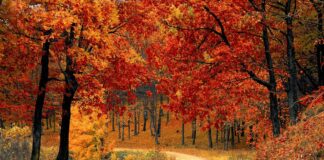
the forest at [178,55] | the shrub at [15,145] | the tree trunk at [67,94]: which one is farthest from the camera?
the shrub at [15,145]

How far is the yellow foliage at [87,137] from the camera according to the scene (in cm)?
3566

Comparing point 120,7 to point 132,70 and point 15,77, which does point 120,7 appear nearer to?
point 132,70

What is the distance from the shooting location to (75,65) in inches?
571

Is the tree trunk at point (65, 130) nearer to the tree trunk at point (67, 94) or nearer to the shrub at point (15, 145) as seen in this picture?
the tree trunk at point (67, 94)

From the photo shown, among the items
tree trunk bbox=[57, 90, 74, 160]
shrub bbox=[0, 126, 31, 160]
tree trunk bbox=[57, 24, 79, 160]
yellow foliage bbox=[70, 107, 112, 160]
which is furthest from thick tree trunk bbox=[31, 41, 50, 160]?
yellow foliage bbox=[70, 107, 112, 160]

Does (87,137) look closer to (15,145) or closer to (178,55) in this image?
(15,145)

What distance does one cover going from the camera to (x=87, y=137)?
36.0 metres

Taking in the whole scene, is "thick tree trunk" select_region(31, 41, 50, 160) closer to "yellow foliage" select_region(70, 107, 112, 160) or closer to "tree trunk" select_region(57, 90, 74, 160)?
"tree trunk" select_region(57, 90, 74, 160)

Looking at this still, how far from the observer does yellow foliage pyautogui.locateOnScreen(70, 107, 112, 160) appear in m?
35.7

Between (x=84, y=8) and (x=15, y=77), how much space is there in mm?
6089

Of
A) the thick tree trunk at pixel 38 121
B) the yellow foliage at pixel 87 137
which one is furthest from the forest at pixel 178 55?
the yellow foliage at pixel 87 137

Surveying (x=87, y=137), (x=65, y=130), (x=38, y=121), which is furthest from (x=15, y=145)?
(x=87, y=137)

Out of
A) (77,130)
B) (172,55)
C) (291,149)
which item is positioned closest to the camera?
(291,149)

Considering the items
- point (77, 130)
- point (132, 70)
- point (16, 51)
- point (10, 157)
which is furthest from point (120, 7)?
point (77, 130)
